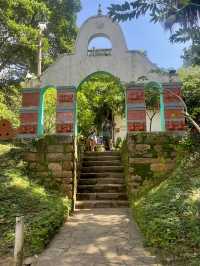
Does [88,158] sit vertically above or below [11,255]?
above

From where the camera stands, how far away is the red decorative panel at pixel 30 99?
8695 millimetres

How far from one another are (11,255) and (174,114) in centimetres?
526

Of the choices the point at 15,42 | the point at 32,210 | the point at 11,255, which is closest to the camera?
the point at 11,255

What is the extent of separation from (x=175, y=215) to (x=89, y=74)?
16.0 ft

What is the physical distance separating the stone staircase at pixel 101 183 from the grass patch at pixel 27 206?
105 cm

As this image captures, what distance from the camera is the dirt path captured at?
4.47 m

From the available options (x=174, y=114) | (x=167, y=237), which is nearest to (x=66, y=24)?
(x=174, y=114)

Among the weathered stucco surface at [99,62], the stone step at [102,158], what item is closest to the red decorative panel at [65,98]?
the weathered stucco surface at [99,62]

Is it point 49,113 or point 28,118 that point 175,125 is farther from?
point 49,113

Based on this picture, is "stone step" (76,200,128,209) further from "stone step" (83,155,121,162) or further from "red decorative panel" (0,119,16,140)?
"red decorative panel" (0,119,16,140)

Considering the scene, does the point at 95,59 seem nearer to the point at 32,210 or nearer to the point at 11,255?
the point at 32,210

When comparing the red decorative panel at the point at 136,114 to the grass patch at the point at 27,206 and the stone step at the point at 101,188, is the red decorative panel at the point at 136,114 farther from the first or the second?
the grass patch at the point at 27,206

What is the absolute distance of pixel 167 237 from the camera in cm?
488

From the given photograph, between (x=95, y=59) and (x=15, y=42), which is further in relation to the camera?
(x=15, y=42)
